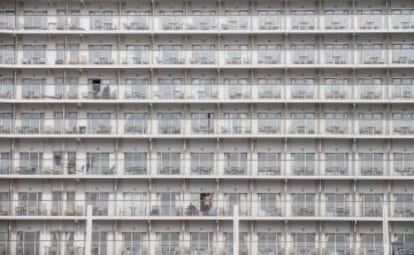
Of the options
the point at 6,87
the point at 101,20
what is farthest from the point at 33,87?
the point at 101,20

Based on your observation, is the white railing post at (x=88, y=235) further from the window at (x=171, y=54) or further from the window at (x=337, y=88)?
the window at (x=337, y=88)

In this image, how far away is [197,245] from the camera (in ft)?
145

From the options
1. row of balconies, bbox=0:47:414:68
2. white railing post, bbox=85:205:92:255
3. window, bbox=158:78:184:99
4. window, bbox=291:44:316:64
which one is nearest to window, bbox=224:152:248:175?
window, bbox=158:78:184:99

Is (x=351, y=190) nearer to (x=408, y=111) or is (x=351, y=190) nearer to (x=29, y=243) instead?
(x=408, y=111)

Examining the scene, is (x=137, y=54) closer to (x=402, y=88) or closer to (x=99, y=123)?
(x=99, y=123)

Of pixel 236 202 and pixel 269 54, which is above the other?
pixel 269 54

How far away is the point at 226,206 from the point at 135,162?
524 centimetres

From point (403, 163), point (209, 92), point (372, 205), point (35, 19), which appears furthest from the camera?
point (35, 19)

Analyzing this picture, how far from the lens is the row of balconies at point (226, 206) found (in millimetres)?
44250

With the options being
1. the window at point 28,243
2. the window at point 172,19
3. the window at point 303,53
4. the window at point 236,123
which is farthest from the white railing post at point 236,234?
the window at point 172,19

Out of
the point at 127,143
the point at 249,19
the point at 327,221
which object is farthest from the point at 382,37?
the point at 127,143

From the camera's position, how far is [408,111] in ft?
147

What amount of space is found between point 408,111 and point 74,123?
17365mm

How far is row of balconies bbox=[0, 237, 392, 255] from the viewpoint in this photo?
44.2 meters
